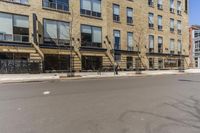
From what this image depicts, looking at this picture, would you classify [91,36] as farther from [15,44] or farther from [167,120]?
[167,120]

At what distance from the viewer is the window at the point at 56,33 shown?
2877cm

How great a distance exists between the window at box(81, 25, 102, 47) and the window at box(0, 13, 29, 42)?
7.71 metres

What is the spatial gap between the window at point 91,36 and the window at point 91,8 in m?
1.91

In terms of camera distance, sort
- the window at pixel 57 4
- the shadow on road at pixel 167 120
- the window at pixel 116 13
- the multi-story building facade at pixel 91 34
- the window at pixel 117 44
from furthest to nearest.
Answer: the window at pixel 116 13 → the window at pixel 117 44 → the window at pixel 57 4 → the multi-story building facade at pixel 91 34 → the shadow on road at pixel 167 120

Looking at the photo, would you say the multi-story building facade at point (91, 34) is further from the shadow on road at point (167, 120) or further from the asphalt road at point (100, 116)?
the shadow on road at point (167, 120)

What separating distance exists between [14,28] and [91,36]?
10480 millimetres

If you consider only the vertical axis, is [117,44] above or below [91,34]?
below

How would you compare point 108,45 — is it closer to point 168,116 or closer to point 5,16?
point 5,16

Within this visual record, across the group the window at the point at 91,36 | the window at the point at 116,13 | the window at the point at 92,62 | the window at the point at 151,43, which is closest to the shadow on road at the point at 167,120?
the window at the point at 92,62

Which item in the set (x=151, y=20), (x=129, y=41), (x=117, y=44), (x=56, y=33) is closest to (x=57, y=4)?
(x=56, y=33)

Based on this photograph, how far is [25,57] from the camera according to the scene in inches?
1065

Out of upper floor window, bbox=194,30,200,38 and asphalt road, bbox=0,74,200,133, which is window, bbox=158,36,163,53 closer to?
upper floor window, bbox=194,30,200,38

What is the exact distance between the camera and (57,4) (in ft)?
98.4

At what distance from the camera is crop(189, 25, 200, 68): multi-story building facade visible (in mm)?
59406
